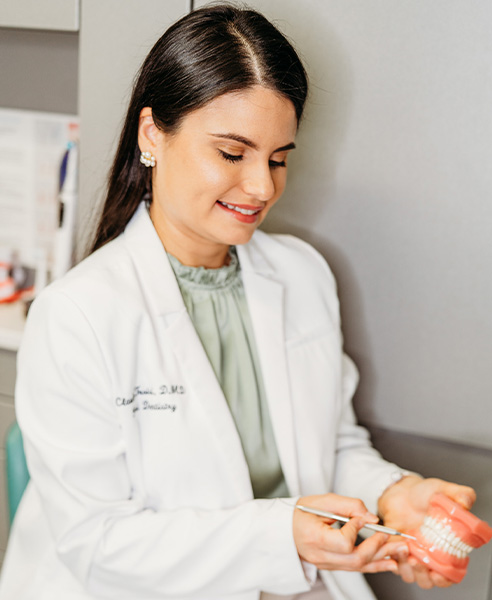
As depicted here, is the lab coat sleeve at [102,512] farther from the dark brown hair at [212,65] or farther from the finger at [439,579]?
the dark brown hair at [212,65]

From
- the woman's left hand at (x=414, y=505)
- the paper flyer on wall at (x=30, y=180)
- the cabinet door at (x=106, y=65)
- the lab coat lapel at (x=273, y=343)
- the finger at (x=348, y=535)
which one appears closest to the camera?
the finger at (x=348, y=535)

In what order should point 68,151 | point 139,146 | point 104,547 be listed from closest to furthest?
point 104,547
point 139,146
point 68,151

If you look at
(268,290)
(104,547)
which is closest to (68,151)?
(268,290)

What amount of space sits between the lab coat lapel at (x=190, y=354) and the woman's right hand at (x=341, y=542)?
125 millimetres

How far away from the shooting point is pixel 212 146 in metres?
1.03

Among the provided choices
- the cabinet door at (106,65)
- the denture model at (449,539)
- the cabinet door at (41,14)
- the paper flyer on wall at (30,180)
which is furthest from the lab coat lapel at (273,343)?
the paper flyer on wall at (30,180)

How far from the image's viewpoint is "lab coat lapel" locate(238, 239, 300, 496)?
1.19 m

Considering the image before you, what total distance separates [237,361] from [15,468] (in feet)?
1.48

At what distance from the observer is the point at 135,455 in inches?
42.3

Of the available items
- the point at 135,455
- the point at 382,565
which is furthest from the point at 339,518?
the point at 135,455

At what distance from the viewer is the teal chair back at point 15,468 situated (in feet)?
3.96

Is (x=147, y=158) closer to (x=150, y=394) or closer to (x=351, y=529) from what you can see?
(x=150, y=394)

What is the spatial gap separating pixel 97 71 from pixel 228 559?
3.22ft

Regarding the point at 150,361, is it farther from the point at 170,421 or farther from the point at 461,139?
the point at 461,139
